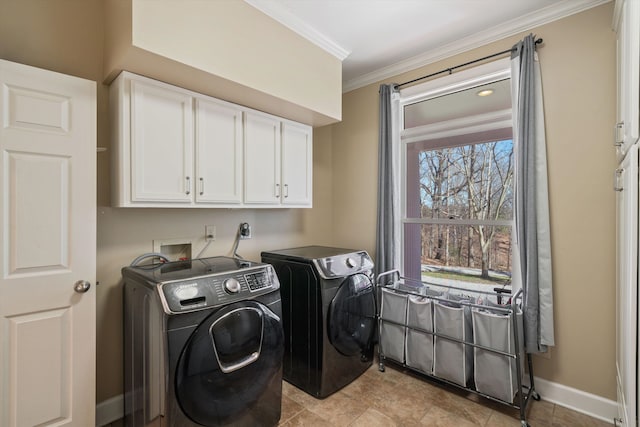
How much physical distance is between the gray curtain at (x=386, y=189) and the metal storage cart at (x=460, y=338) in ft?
0.86

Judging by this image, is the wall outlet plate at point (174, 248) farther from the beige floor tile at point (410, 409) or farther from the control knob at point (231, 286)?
the beige floor tile at point (410, 409)

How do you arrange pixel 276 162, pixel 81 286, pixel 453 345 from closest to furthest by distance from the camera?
pixel 81 286, pixel 453 345, pixel 276 162

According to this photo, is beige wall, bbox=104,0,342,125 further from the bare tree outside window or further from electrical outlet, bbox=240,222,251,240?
the bare tree outside window

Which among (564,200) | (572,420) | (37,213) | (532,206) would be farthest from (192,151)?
(572,420)

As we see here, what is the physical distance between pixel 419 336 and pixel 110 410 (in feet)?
7.03

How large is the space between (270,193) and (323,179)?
1.11m

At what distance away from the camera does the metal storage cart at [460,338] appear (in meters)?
1.91

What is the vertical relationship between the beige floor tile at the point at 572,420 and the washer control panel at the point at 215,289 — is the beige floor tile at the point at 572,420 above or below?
below

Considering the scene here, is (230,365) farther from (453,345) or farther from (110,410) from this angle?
(453,345)

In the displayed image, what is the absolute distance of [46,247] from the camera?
1.51 meters

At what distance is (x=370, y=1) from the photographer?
6.55ft

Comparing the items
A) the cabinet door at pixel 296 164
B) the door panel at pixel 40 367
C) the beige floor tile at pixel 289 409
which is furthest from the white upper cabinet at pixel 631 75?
the door panel at pixel 40 367

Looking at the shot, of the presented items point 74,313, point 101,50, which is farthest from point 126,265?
point 101,50

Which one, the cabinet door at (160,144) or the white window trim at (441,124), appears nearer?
the cabinet door at (160,144)
